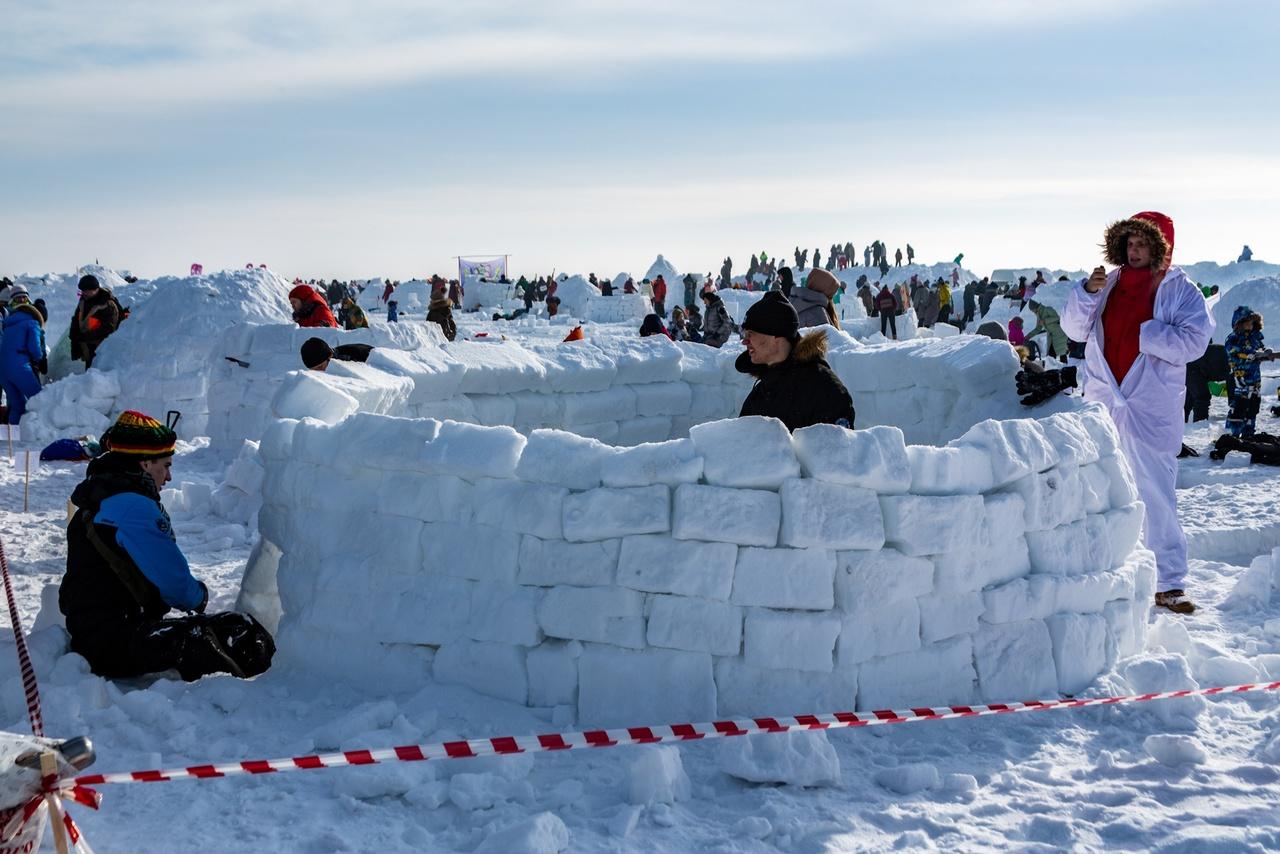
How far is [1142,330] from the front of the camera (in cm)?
568

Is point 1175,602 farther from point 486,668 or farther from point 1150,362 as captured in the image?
point 486,668

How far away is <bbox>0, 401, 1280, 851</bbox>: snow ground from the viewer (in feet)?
10.7

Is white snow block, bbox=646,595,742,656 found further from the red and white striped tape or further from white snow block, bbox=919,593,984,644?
white snow block, bbox=919,593,984,644

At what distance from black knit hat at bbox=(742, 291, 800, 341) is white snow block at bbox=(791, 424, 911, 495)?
1.93 ft

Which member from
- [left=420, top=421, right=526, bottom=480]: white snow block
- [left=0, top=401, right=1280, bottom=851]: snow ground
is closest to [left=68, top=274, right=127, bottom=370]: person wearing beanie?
[left=0, top=401, right=1280, bottom=851]: snow ground

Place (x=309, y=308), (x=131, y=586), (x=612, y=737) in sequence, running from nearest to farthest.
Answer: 1. (x=612, y=737)
2. (x=131, y=586)
3. (x=309, y=308)

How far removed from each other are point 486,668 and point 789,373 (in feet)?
5.35

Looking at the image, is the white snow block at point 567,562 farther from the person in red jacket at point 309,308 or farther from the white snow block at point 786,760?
the person in red jacket at point 309,308

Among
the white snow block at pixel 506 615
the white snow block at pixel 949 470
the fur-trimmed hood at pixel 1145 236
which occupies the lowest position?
the white snow block at pixel 506 615

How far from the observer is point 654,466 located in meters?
4.00

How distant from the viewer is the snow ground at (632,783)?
10.7 ft

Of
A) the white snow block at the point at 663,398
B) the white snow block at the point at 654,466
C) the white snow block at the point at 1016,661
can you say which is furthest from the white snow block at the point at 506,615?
the white snow block at the point at 663,398

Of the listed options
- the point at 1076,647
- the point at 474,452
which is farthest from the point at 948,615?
the point at 474,452

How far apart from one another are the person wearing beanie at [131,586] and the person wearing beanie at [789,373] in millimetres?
2330
